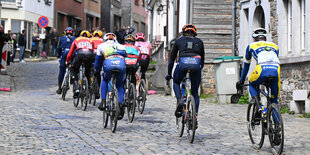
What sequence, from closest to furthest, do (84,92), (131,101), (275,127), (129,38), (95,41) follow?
1. (275,127)
2. (131,101)
3. (129,38)
4. (84,92)
5. (95,41)

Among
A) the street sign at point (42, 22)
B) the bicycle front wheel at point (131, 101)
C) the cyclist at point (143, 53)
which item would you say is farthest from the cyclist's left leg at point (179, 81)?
the street sign at point (42, 22)

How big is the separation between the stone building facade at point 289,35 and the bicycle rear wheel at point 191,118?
17.6ft

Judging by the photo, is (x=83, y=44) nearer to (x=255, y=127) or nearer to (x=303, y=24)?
(x=303, y=24)

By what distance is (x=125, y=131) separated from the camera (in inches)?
428

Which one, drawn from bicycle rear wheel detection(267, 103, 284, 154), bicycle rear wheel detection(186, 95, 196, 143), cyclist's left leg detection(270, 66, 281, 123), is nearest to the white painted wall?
bicycle rear wheel detection(186, 95, 196, 143)

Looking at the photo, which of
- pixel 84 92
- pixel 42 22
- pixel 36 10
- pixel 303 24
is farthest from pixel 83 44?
pixel 36 10

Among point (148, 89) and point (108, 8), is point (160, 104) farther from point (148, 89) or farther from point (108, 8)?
point (108, 8)

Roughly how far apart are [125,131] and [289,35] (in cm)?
683

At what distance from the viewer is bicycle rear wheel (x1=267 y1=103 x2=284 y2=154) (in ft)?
26.0

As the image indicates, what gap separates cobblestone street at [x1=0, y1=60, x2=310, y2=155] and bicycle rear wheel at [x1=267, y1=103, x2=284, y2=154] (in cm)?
51

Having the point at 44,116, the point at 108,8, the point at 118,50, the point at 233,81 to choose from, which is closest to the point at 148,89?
the point at 233,81

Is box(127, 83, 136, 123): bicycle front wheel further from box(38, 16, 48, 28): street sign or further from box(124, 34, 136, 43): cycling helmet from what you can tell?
box(38, 16, 48, 28): street sign

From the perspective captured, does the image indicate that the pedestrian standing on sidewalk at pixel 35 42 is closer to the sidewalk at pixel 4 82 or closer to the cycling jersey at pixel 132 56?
the sidewalk at pixel 4 82

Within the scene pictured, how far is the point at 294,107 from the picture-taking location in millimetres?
14883
